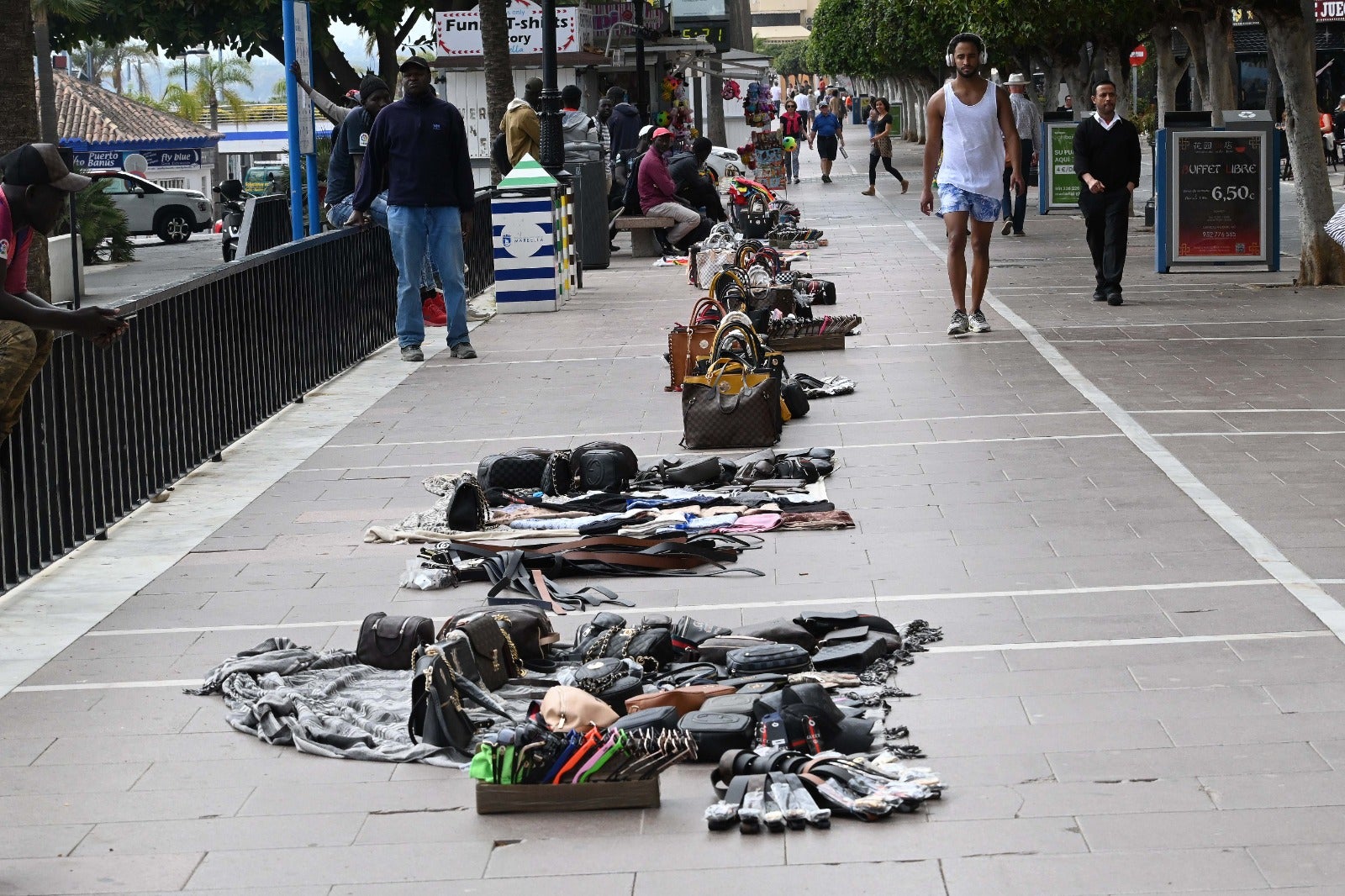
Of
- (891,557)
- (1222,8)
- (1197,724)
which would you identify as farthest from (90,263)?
(1197,724)

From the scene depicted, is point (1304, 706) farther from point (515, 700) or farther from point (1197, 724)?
point (515, 700)

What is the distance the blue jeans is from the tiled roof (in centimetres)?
4771

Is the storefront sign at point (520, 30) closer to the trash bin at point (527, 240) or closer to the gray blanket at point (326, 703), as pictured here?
the trash bin at point (527, 240)

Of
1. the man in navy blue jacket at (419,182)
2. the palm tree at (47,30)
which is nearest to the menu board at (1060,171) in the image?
the man in navy blue jacket at (419,182)

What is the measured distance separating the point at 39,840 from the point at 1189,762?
9.24 feet

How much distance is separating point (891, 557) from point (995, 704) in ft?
5.98

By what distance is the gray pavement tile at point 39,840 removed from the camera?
14.1 ft

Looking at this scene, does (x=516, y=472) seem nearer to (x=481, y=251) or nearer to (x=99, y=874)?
(x=99, y=874)

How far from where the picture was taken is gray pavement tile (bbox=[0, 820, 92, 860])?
4309mm

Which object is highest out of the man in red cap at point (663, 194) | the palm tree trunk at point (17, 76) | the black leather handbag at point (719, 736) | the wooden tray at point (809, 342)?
the palm tree trunk at point (17, 76)

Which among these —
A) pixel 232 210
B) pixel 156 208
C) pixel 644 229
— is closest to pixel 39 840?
pixel 644 229

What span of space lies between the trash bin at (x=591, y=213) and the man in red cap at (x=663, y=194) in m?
0.59

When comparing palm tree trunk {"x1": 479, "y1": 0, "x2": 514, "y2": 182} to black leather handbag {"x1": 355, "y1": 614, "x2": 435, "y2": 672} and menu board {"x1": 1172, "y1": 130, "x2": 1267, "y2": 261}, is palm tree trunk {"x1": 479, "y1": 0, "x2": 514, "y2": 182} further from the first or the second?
black leather handbag {"x1": 355, "y1": 614, "x2": 435, "y2": 672}

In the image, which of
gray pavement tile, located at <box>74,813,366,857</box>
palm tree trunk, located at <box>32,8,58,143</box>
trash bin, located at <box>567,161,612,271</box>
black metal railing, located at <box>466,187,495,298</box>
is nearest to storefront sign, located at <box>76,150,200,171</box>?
palm tree trunk, located at <box>32,8,58,143</box>
